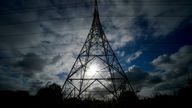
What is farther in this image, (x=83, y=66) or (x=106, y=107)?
(x=83, y=66)

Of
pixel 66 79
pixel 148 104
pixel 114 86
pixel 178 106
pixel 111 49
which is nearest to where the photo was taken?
pixel 178 106

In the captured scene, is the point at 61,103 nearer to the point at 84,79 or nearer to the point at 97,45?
the point at 84,79

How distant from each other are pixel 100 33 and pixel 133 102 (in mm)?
9929

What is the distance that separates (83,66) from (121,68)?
392cm

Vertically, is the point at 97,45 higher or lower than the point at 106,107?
higher

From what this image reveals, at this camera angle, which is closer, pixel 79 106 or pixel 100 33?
pixel 79 106

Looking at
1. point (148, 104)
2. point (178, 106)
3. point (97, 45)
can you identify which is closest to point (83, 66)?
point (97, 45)

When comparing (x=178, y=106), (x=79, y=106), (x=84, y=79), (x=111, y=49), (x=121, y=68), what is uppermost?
(x=111, y=49)

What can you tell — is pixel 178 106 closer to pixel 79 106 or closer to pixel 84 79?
pixel 79 106

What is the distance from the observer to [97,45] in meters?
14.4

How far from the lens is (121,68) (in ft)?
45.1

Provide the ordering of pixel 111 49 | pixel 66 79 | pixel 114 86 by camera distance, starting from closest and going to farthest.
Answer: pixel 114 86
pixel 66 79
pixel 111 49

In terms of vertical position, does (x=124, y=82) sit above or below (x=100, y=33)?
below

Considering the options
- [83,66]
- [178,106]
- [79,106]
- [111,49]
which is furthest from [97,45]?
[178,106]
